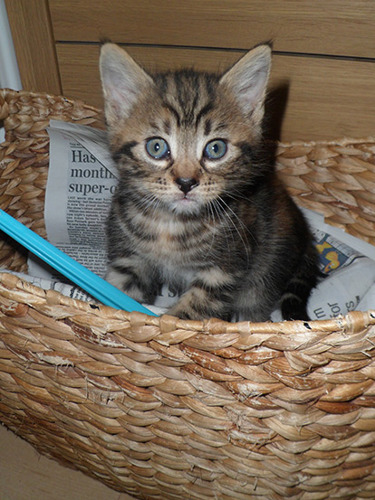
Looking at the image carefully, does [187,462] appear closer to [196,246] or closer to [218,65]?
[196,246]

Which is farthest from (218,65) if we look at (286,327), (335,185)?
(286,327)

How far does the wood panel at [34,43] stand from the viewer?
159cm

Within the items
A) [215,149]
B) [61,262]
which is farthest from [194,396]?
[215,149]

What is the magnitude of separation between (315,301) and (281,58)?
28.8 inches

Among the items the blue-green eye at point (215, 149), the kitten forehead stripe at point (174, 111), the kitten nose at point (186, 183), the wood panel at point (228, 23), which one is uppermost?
the wood panel at point (228, 23)

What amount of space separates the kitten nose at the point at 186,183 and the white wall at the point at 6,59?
100cm

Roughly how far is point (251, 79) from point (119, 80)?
0.30 meters

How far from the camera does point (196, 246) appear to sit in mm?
1138

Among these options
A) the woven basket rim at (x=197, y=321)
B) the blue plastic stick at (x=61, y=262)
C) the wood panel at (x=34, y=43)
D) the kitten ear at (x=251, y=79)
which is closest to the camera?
the woven basket rim at (x=197, y=321)

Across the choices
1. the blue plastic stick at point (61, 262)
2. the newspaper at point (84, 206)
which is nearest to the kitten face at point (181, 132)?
the blue plastic stick at point (61, 262)

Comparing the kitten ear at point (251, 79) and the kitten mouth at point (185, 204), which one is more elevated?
the kitten ear at point (251, 79)

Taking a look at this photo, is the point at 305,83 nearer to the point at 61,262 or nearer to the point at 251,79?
the point at 251,79

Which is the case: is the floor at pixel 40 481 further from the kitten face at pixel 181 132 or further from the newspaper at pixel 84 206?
the kitten face at pixel 181 132

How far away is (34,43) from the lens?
164 centimetres
